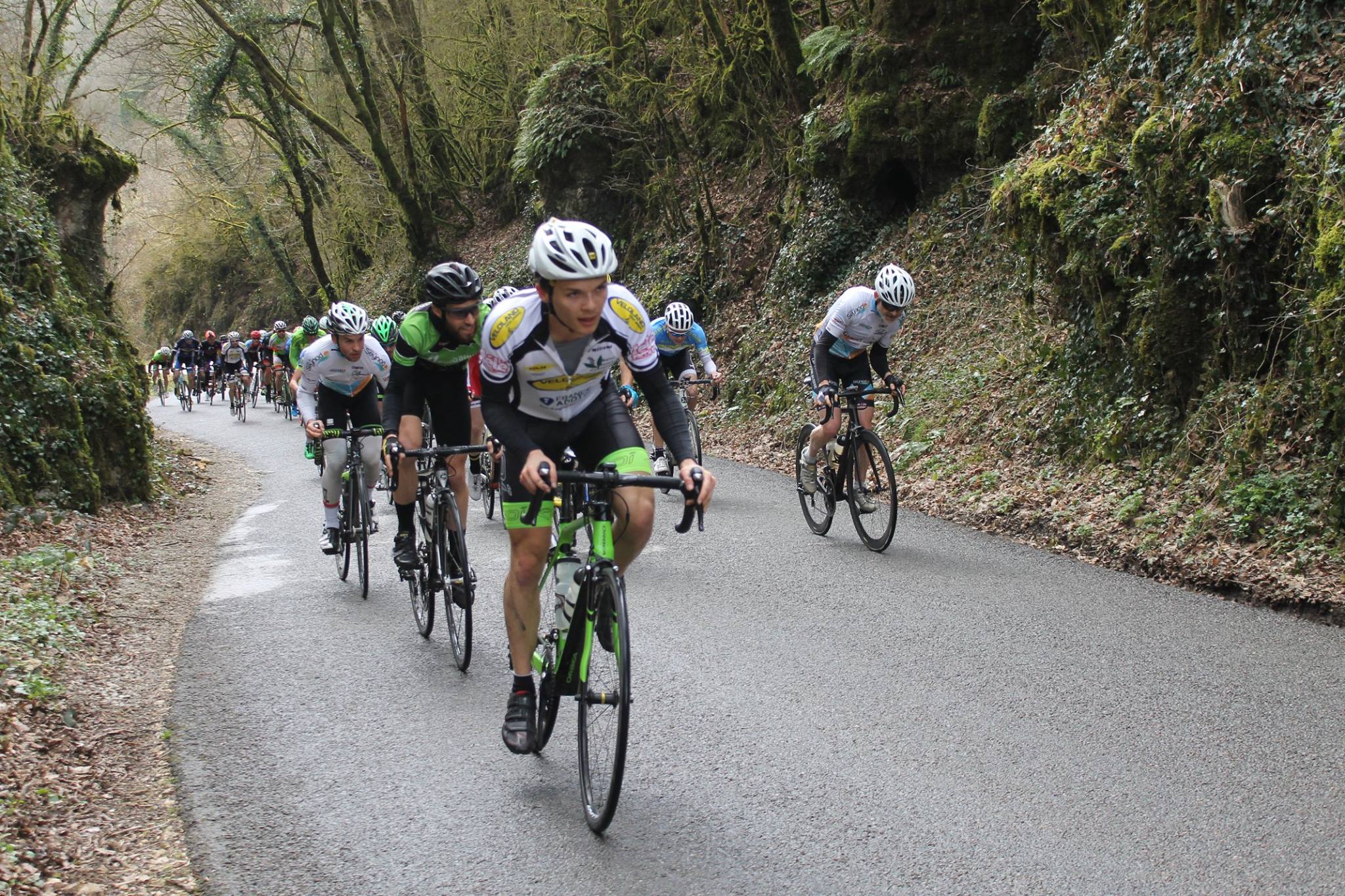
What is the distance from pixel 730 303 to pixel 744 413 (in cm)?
465

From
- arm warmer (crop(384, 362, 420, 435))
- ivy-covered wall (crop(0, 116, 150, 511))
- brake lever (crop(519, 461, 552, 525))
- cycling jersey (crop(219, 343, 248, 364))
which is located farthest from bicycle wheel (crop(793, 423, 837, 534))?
cycling jersey (crop(219, 343, 248, 364))

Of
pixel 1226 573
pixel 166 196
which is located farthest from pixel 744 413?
pixel 166 196

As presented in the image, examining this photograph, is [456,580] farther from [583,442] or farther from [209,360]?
[209,360]

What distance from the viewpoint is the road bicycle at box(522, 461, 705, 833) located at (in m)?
3.93

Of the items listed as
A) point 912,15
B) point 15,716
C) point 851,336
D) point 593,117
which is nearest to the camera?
point 15,716

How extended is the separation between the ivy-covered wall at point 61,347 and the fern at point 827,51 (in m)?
10.6

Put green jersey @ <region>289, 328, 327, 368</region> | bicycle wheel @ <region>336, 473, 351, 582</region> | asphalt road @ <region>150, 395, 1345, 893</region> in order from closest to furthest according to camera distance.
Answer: asphalt road @ <region>150, 395, 1345, 893</region>
bicycle wheel @ <region>336, 473, 351, 582</region>
green jersey @ <region>289, 328, 327, 368</region>

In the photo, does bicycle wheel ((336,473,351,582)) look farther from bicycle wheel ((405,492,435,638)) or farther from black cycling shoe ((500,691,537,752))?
black cycling shoe ((500,691,537,752))

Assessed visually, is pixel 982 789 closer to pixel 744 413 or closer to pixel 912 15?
pixel 744 413

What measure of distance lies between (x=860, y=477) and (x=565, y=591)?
16.3ft

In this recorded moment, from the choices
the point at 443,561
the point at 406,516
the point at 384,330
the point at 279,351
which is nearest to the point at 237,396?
the point at 279,351

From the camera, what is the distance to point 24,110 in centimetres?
1554

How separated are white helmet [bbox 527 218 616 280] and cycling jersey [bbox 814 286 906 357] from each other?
504 centimetres

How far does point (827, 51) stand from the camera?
17.9 metres
